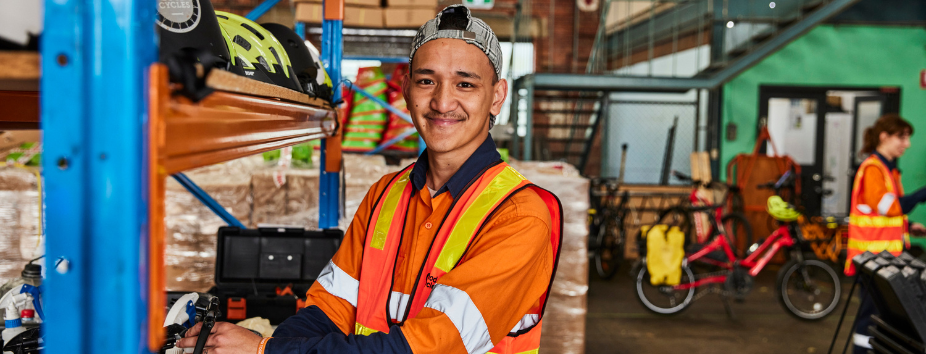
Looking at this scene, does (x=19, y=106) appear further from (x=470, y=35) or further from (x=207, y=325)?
(x=470, y=35)

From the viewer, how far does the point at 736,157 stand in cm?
914

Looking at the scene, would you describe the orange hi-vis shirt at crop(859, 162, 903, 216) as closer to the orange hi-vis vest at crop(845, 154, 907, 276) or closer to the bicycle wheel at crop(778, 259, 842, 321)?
the orange hi-vis vest at crop(845, 154, 907, 276)

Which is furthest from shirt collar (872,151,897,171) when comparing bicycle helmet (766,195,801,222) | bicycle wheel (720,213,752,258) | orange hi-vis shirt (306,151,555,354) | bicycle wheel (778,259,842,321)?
orange hi-vis shirt (306,151,555,354)

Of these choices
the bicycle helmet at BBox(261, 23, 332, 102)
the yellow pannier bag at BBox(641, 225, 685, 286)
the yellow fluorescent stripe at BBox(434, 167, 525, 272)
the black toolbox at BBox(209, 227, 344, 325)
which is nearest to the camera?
the yellow fluorescent stripe at BBox(434, 167, 525, 272)

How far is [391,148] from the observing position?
Answer: 5406 mm

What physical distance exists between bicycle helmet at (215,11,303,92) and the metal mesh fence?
8775mm

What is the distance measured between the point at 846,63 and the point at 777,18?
1.54 m

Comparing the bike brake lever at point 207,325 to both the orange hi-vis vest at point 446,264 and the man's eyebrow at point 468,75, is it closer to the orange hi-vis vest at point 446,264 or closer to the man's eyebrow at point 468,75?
the orange hi-vis vest at point 446,264

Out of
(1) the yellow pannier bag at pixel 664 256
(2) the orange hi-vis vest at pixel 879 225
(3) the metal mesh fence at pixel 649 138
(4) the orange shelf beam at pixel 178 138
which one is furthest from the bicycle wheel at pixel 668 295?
(4) the orange shelf beam at pixel 178 138

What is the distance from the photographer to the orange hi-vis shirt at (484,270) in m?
1.21

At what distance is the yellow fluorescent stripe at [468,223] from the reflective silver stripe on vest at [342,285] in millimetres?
363

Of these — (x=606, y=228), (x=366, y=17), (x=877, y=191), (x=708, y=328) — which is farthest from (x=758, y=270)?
(x=366, y=17)

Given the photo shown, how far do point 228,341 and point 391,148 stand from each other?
13.8 ft

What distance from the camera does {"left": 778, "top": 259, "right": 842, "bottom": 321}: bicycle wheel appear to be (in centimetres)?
589
